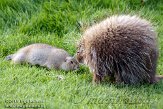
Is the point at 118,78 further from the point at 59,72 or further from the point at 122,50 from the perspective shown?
the point at 59,72

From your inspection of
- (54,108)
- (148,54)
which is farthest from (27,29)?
(54,108)

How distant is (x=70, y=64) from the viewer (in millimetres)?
6984

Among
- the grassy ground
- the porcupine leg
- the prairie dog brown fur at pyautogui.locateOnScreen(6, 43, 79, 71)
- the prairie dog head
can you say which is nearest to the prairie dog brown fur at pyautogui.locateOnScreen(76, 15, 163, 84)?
the porcupine leg

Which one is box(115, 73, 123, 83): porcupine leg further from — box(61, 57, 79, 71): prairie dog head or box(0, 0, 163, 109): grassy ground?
box(61, 57, 79, 71): prairie dog head

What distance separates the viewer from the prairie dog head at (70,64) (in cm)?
703

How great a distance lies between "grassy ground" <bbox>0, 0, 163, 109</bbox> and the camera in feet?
18.3

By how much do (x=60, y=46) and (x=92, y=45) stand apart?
5.09ft

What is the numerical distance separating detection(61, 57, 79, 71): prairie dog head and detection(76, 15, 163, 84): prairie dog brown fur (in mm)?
573

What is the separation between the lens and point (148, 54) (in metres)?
6.24

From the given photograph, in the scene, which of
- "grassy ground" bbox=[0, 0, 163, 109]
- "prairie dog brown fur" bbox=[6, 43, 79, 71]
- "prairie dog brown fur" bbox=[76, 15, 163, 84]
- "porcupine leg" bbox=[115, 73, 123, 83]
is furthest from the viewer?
"prairie dog brown fur" bbox=[6, 43, 79, 71]

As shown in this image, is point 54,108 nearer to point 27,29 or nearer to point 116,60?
point 116,60

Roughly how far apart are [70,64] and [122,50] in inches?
43.4

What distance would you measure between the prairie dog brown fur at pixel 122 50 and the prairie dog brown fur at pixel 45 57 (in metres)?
0.77

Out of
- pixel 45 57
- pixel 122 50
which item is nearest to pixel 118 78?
pixel 122 50
